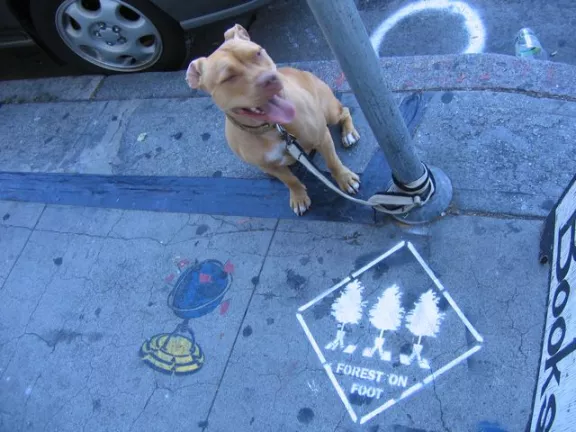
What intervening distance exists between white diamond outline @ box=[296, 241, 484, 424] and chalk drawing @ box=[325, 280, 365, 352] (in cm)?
6

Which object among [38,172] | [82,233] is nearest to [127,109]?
[38,172]

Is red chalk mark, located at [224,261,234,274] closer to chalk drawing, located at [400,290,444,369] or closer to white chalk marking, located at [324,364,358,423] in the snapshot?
white chalk marking, located at [324,364,358,423]

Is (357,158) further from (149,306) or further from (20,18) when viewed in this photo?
(20,18)

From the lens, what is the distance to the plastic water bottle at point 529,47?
3617 mm

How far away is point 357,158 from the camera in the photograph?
335 centimetres

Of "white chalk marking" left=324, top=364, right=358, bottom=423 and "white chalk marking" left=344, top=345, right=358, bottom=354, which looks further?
"white chalk marking" left=344, top=345, right=358, bottom=354

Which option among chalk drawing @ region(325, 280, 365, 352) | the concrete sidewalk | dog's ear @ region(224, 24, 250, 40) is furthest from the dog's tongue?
chalk drawing @ region(325, 280, 365, 352)

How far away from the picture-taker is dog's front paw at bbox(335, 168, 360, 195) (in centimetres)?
316

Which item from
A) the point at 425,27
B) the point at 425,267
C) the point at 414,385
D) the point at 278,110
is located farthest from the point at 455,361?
the point at 425,27

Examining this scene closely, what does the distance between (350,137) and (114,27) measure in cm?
222

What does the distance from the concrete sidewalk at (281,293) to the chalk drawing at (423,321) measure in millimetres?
11

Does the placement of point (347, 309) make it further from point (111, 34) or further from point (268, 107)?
point (111, 34)

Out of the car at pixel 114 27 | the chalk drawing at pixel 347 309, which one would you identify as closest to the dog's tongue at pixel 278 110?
the chalk drawing at pixel 347 309

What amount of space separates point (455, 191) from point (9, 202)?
3549 mm
